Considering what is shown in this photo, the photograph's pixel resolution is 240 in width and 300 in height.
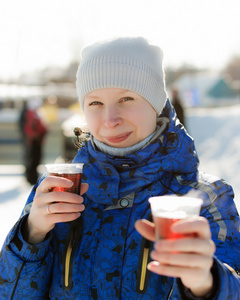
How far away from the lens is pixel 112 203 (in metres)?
1.58

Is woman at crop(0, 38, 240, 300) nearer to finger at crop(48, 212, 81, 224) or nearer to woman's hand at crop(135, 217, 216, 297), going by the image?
finger at crop(48, 212, 81, 224)

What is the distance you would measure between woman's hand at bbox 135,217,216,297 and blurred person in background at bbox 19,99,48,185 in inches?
311

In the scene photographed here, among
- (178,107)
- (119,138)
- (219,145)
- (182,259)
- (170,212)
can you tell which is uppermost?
(178,107)

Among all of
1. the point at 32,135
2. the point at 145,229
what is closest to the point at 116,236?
the point at 145,229

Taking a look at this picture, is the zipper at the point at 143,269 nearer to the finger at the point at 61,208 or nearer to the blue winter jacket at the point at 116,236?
the blue winter jacket at the point at 116,236

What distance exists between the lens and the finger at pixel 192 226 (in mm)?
1069

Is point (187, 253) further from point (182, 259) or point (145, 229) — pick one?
point (145, 229)

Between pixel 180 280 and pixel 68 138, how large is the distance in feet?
25.3

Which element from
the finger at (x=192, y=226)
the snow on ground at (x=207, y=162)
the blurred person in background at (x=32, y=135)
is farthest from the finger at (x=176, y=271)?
the blurred person in background at (x=32, y=135)

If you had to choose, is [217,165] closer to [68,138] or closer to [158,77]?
[68,138]

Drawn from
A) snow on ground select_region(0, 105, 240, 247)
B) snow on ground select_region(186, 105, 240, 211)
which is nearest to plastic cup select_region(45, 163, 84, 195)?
snow on ground select_region(0, 105, 240, 247)

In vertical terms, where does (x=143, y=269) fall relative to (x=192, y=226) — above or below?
below

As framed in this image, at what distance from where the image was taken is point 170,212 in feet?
3.71

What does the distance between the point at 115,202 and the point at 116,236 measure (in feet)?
0.46
